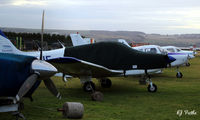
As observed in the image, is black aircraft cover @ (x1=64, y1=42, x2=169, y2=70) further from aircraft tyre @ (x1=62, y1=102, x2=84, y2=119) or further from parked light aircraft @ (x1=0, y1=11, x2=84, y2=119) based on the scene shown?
parked light aircraft @ (x1=0, y1=11, x2=84, y2=119)

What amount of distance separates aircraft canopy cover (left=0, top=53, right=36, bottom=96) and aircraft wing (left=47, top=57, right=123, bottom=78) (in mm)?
3312

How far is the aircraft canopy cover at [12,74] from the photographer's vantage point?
607 cm

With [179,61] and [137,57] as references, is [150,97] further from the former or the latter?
[179,61]

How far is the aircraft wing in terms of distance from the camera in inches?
387

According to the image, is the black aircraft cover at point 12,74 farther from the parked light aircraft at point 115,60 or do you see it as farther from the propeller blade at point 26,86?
the parked light aircraft at point 115,60

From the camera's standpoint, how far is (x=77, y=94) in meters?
11.4

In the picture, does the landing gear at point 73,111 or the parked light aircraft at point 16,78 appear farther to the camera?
the landing gear at point 73,111

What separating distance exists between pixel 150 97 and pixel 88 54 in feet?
10.2

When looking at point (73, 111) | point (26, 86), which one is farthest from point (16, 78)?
point (73, 111)

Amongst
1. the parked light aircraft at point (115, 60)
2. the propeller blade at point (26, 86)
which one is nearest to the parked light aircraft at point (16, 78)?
the propeller blade at point (26, 86)

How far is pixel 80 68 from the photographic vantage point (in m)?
10.7

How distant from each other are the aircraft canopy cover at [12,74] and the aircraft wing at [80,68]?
10.9 feet

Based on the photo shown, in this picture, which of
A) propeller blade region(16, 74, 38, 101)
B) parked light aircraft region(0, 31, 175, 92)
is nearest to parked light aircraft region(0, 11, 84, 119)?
propeller blade region(16, 74, 38, 101)

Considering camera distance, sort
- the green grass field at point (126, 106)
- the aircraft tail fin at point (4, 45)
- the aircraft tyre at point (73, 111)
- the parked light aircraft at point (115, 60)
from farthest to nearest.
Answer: the parked light aircraft at point (115, 60) → the aircraft tail fin at point (4, 45) → the green grass field at point (126, 106) → the aircraft tyre at point (73, 111)
